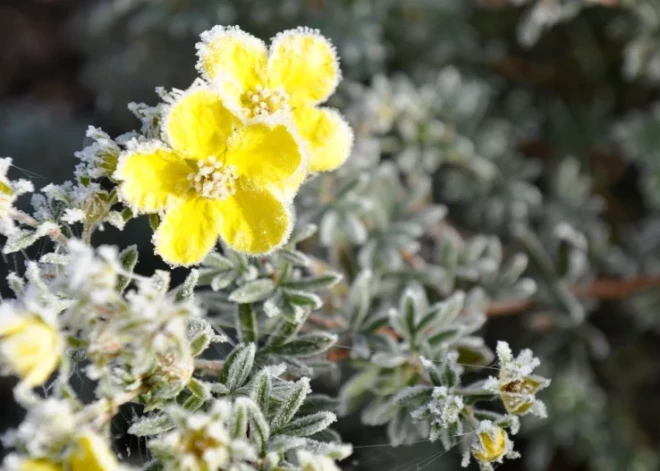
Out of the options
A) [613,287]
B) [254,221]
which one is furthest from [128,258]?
[613,287]

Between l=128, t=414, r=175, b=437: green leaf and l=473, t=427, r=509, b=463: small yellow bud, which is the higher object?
l=128, t=414, r=175, b=437: green leaf

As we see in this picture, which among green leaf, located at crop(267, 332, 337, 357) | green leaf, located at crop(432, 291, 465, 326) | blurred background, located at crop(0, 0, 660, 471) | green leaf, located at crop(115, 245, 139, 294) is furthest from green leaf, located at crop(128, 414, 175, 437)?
blurred background, located at crop(0, 0, 660, 471)

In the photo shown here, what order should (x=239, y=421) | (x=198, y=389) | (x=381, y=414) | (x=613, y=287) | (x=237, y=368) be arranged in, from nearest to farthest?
(x=239, y=421)
(x=198, y=389)
(x=237, y=368)
(x=381, y=414)
(x=613, y=287)

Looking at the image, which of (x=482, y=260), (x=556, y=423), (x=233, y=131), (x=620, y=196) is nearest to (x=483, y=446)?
(x=233, y=131)

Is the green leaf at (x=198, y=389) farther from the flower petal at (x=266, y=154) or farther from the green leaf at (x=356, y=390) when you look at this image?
the green leaf at (x=356, y=390)

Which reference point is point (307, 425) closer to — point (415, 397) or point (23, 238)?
point (415, 397)

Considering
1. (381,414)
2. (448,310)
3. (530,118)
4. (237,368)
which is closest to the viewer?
(237,368)

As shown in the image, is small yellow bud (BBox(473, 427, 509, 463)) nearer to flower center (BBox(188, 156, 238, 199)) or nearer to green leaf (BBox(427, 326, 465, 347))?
green leaf (BBox(427, 326, 465, 347))
